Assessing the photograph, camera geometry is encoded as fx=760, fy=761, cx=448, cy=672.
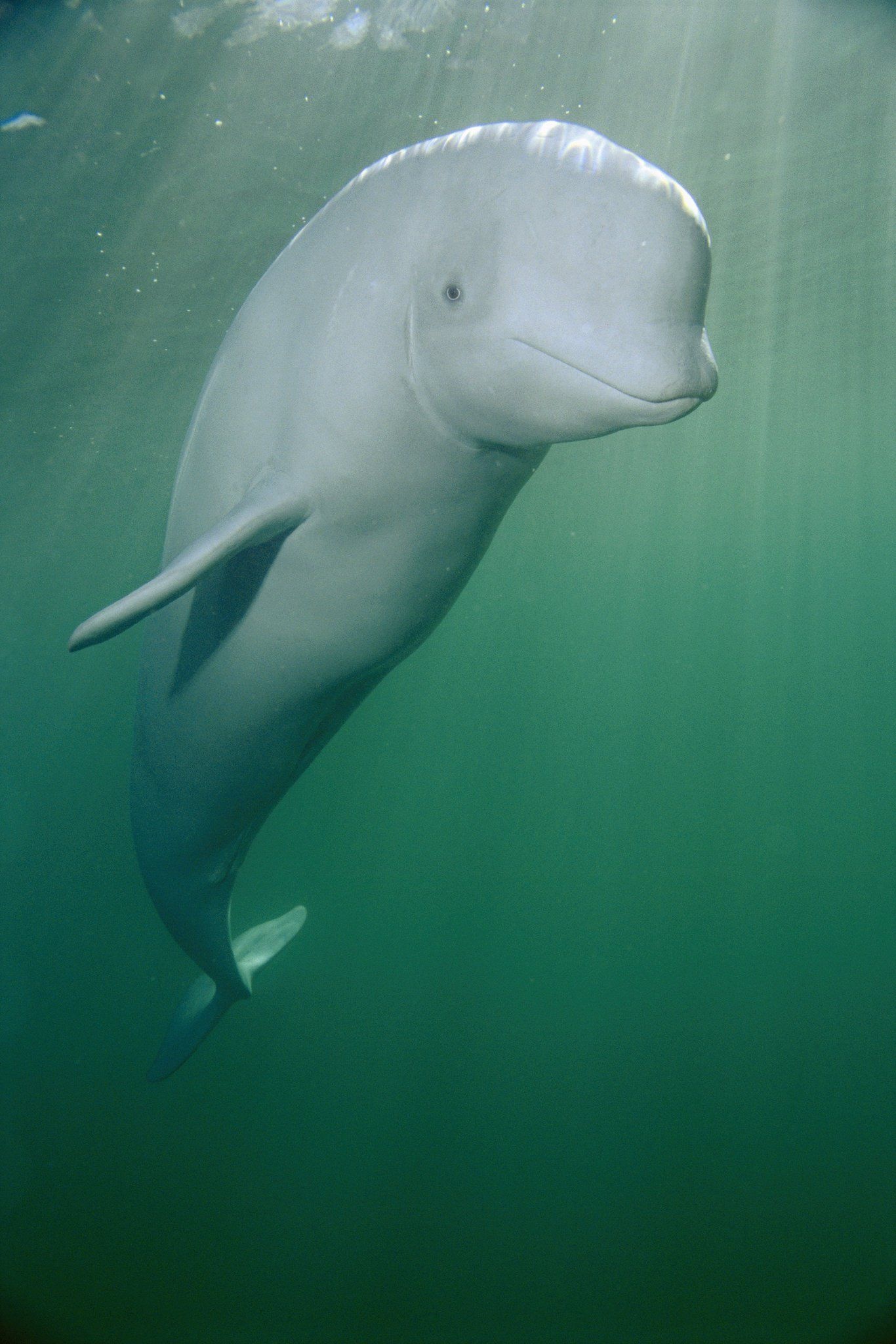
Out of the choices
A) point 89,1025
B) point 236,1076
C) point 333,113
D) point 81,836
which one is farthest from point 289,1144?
point 333,113

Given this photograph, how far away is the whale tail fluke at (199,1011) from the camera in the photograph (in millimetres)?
6203

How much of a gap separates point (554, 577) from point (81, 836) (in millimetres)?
39716

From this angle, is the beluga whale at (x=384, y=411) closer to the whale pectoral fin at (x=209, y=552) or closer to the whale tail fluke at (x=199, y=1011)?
the whale pectoral fin at (x=209, y=552)

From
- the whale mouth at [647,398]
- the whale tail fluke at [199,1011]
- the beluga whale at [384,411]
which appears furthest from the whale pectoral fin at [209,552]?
A: the whale tail fluke at [199,1011]

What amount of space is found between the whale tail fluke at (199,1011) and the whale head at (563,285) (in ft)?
17.1

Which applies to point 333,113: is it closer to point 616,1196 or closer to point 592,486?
point 616,1196

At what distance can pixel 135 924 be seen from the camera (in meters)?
19.2

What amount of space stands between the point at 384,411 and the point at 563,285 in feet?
2.76

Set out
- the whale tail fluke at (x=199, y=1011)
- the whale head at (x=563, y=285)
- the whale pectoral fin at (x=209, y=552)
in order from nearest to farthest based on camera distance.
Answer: the whale head at (x=563, y=285), the whale pectoral fin at (x=209, y=552), the whale tail fluke at (x=199, y=1011)

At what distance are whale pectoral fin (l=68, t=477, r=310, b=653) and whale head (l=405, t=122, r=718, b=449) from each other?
73cm

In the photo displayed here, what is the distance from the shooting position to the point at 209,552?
2309 millimetres

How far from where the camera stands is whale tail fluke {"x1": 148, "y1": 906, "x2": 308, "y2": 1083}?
6.20 m

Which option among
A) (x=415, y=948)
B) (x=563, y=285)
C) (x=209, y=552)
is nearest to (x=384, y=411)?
(x=209, y=552)

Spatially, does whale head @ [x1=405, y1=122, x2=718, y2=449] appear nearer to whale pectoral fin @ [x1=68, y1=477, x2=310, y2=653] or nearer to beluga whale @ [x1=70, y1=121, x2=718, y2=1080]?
beluga whale @ [x1=70, y1=121, x2=718, y2=1080]
